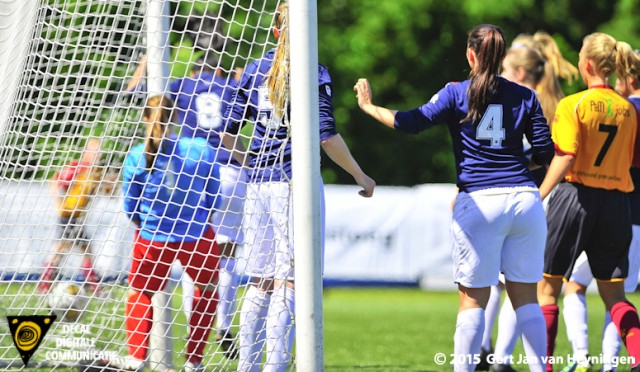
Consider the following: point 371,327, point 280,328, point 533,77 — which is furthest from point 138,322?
point 371,327

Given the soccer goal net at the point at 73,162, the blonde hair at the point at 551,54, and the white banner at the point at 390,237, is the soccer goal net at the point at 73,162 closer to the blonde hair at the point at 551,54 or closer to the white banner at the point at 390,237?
the blonde hair at the point at 551,54

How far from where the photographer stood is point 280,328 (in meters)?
5.55

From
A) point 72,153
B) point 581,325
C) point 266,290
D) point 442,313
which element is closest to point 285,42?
point 266,290

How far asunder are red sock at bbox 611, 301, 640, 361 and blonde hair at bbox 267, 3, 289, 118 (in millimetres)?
2441

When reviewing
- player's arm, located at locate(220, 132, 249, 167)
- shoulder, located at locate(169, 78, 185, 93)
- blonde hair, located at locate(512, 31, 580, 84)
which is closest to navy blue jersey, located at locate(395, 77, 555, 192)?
player's arm, located at locate(220, 132, 249, 167)

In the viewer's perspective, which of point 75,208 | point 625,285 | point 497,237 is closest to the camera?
point 497,237

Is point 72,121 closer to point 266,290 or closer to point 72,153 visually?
point 72,153

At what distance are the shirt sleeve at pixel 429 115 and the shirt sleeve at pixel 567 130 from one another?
3.24 ft

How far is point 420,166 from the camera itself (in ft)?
79.0

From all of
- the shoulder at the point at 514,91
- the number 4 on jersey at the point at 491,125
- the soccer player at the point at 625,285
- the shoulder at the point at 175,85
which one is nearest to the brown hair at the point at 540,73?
the soccer player at the point at 625,285

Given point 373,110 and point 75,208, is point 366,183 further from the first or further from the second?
point 75,208

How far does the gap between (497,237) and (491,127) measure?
1.85 feet

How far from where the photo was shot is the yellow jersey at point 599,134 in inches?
246

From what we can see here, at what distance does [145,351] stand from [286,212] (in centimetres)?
140
